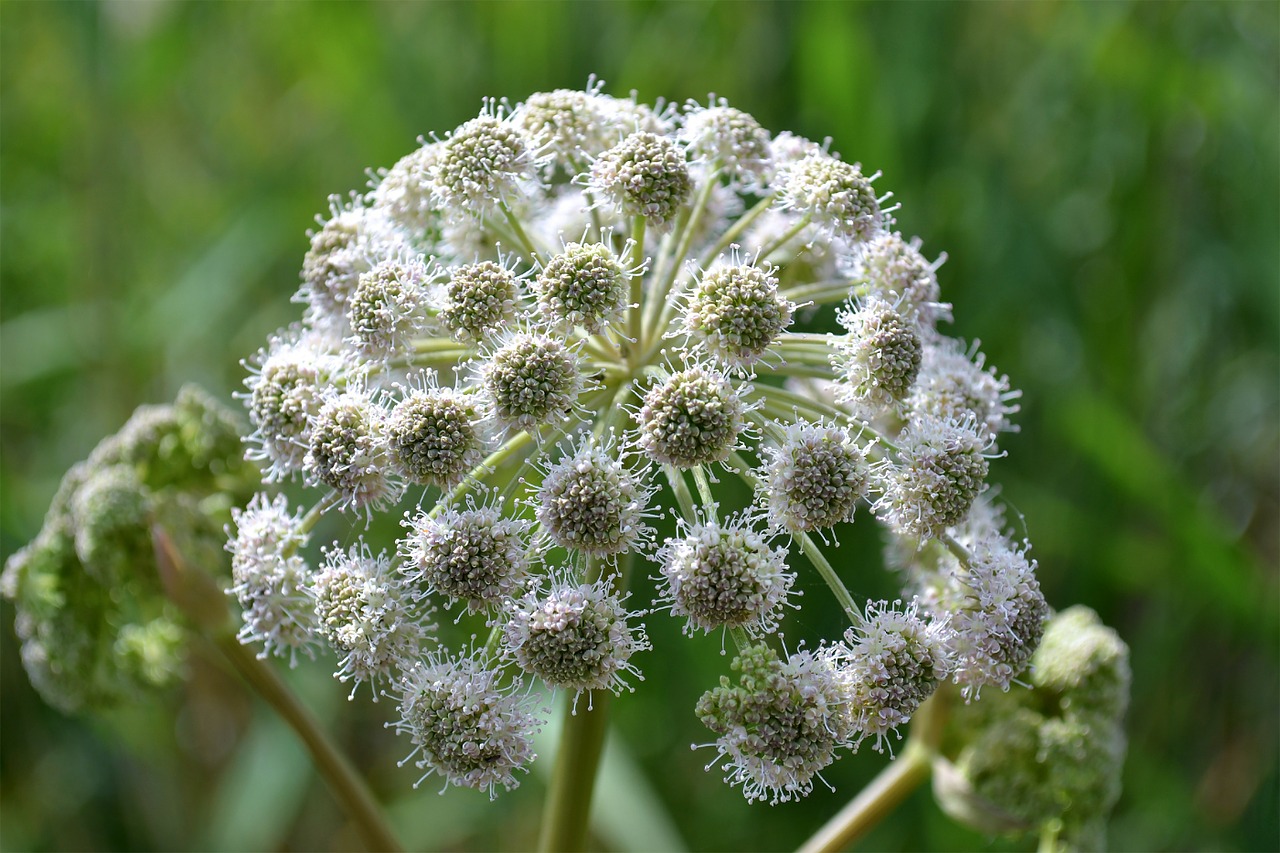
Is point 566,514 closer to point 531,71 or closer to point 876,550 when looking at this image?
point 876,550

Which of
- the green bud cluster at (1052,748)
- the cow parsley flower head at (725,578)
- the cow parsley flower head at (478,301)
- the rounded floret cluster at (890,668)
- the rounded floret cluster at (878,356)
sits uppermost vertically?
the cow parsley flower head at (478,301)

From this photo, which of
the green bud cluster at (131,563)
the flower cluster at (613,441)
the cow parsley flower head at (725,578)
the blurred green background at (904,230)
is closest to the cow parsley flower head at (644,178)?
the flower cluster at (613,441)

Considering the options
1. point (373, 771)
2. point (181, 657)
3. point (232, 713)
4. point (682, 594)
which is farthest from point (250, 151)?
point (682, 594)

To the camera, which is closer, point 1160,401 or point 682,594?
point 682,594

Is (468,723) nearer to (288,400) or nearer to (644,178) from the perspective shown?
(288,400)

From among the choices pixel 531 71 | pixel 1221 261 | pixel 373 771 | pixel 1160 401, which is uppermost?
pixel 531 71

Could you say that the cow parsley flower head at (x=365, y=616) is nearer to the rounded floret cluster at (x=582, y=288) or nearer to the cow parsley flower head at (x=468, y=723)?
the cow parsley flower head at (x=468, y=723)
